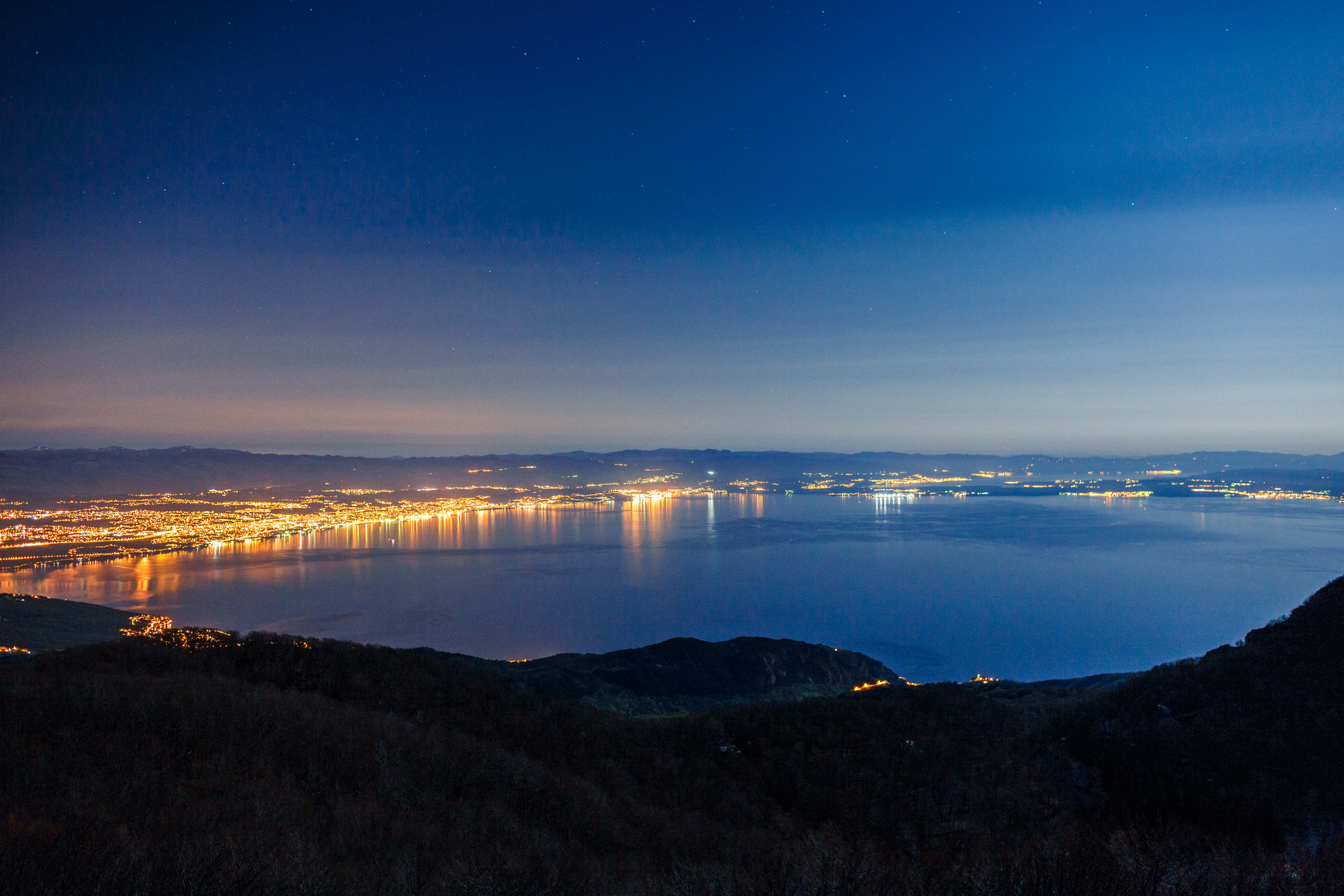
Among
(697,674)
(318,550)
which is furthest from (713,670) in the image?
(318,550)

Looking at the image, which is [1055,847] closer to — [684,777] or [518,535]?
[684,777]

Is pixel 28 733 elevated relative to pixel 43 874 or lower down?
lower down

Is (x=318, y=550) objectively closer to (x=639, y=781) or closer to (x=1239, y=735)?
(x=639, y=781)

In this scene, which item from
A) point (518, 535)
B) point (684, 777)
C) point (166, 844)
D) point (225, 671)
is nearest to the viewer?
point (166, 844)

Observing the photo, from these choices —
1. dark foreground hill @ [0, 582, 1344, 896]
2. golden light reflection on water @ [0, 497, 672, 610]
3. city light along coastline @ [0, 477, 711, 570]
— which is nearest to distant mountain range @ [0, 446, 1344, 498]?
city light along coastline @ [0, 477, 711, 570]

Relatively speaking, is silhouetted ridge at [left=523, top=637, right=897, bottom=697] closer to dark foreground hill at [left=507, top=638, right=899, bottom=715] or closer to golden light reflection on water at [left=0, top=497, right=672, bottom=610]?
dark foreground hill at [left=507, top=638, right=899, bottom=715]

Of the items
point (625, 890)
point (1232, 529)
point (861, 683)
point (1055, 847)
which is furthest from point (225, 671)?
point (1232, 529)
